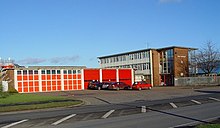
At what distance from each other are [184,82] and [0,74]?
38.8 metres

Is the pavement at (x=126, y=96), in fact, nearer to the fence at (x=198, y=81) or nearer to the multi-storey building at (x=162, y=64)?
the fence at (x=198, y=81)

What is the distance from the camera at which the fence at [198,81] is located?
6688cm

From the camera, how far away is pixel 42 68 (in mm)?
56469

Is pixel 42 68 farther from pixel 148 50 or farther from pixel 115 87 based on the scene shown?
pixel 148 50

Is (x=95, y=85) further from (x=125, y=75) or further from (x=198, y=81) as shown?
(x=198, y=81)

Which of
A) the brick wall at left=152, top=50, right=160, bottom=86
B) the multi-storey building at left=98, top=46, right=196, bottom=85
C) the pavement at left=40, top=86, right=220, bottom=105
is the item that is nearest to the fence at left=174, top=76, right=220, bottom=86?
the multi-storey building at left=98, top=46, right=196, bottom=85

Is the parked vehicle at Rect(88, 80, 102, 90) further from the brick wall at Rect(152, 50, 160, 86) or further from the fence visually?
the brick wall at Rect(152, 50, 160, 86)

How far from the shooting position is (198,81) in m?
69.4

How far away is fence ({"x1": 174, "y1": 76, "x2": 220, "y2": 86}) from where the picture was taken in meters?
66.9

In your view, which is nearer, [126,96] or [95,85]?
[126,96]

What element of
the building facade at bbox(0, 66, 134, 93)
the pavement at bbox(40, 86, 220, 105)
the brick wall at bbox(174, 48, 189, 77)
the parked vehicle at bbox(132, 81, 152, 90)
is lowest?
the pavement at bbox(40, 86, 220, 105)

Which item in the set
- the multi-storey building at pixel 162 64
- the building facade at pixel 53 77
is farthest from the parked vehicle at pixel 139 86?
the multi-storey building at pixel 162 64

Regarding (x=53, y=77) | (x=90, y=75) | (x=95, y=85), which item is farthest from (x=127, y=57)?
(x=53, y=77)

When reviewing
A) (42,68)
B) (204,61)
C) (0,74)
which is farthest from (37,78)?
(204,61)
